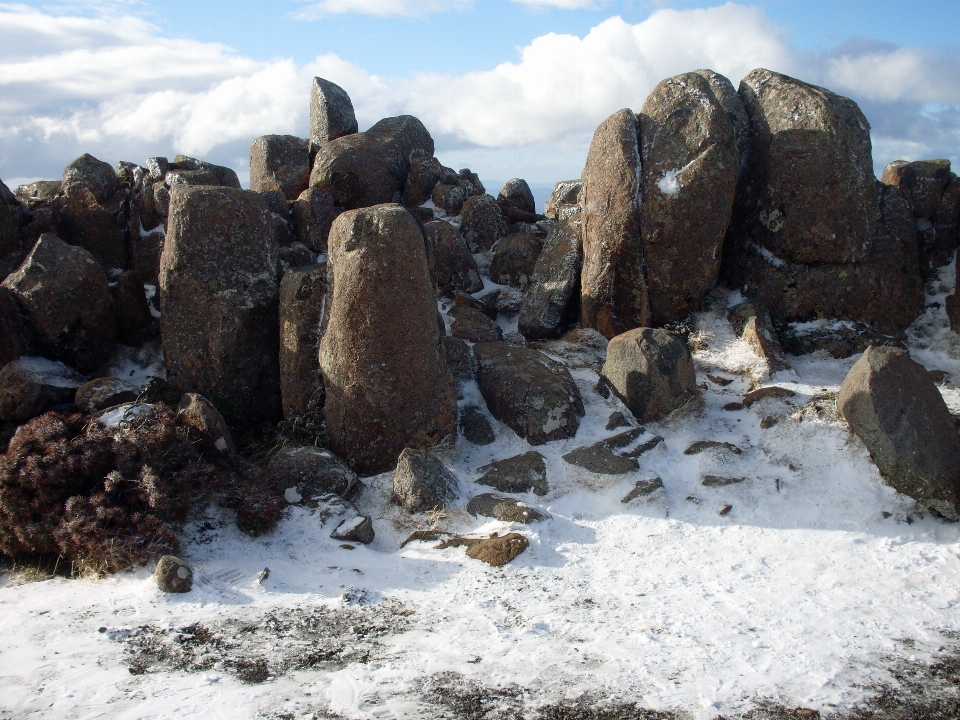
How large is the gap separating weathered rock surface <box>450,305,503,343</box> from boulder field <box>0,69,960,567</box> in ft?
0.16

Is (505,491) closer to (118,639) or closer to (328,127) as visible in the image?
(118,639)

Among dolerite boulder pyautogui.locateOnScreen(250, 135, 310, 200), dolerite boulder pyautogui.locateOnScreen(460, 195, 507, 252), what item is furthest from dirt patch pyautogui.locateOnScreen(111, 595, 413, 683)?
dolerite boulder pyautogui.locateOnScreen(250, 135, 310, 200)

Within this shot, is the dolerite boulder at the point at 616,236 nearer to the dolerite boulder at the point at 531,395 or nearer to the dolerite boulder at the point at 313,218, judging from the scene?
the dolerite boulder at the point at 531,395

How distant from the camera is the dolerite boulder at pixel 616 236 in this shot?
38.5ft

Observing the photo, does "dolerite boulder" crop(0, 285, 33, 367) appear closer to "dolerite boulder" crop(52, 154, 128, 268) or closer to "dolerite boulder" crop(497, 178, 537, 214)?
"dolerite boulder" crop(52, 154, 128, 268)

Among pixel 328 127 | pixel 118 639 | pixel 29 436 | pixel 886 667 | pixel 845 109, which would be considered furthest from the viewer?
pixel 328 127

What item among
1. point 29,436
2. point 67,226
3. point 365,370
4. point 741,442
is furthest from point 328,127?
point 741,442

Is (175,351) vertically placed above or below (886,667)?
above

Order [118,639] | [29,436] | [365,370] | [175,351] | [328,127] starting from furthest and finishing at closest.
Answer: [328,127] < [175,351] < [365,370] < [29,436] < [118,639]

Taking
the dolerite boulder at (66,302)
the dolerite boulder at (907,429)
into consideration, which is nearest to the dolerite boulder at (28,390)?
the dolerite boulder at (66,302)

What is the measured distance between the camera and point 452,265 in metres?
13.7

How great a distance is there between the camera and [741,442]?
9.32 m

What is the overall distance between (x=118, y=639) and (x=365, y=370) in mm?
4021

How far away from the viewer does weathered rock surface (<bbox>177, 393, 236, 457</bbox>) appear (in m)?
8.74
